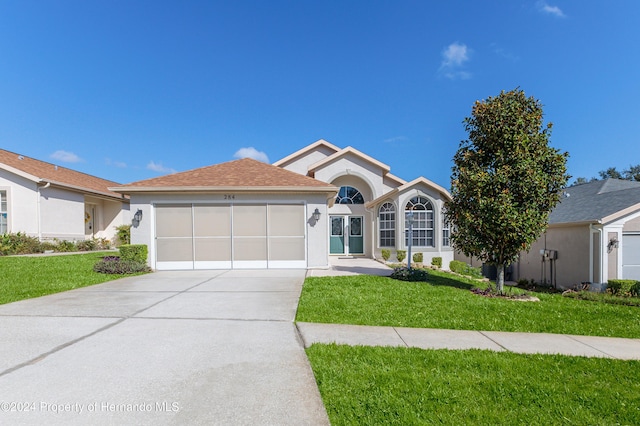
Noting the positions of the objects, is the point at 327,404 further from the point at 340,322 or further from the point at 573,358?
the point at 573,358

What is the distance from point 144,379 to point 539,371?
4.48 meters

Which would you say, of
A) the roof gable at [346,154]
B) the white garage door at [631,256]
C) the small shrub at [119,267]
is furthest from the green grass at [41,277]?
the white garage door at [631,256]

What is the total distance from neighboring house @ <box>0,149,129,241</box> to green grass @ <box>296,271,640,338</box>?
52.2ft

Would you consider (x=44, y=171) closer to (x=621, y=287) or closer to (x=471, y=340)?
→ (x=471, y=340)

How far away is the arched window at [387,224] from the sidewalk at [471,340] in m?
11.5

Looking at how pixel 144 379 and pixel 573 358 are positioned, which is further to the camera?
pixel 573 358

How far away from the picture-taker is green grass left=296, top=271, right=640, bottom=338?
5617 millimetres

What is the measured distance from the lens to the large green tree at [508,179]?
321 inches

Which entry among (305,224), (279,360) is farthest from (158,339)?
(305,224)

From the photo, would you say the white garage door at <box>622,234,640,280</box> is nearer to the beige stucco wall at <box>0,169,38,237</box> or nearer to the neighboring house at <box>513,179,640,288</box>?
the neighboring house at <box>513,179,640,288</box>

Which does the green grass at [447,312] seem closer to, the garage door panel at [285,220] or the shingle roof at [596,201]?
the garage door panel at [285,220]

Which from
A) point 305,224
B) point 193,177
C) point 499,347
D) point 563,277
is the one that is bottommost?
point 563,277

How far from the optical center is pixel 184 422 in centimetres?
261

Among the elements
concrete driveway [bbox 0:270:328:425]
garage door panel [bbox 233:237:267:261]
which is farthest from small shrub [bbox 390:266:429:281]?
garage door panel [bbox 233:237:267:261]
